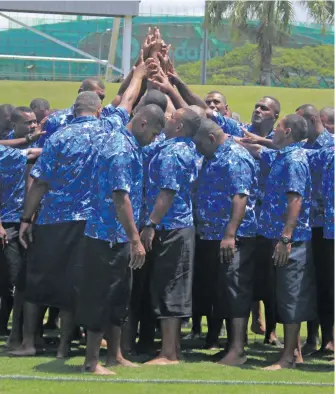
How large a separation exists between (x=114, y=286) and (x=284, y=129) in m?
2.06

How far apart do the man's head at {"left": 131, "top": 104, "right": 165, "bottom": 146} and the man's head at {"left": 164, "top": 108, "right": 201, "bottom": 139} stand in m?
0.46

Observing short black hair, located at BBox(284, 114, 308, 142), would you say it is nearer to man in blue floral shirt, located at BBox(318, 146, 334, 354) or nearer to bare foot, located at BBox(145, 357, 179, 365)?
man in blue floral shirt, located at BBox(318, 146, 334, 354)

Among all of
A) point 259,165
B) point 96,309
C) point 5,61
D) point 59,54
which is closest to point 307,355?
point 259,165

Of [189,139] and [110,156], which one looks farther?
[189,139]

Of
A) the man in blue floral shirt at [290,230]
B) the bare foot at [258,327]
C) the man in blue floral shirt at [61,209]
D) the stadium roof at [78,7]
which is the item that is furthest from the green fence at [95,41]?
the man in blue floral shirt at [290,230]

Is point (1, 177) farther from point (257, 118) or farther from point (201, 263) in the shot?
point (257, 118)

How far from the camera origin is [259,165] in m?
8.93

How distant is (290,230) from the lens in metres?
8.07

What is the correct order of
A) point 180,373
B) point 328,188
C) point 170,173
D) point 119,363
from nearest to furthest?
point 180,373
point 119,363
point 170,173
point 328,188

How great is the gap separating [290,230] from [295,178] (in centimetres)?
43

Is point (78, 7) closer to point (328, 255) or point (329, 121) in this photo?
point (329, 121)

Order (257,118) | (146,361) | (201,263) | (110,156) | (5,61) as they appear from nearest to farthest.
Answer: (110,156) < (146,361) < (201,263) < (257,118) < (5,61)

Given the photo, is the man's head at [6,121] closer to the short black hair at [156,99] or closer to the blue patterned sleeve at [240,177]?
the short black hair at [156,99]

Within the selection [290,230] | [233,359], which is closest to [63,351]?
[233,359]
